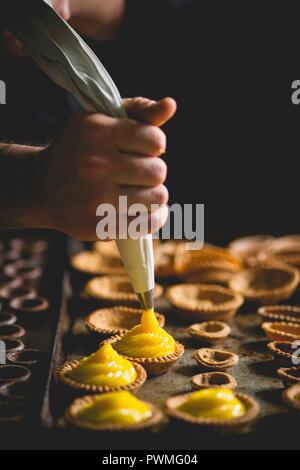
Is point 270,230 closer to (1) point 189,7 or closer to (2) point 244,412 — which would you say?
(1) point 189,7

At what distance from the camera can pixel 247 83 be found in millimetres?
3189

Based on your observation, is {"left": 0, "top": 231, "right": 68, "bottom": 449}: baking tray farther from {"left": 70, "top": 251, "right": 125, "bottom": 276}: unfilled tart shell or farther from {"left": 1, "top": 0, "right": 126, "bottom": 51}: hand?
{"left": 1, "top": 0, "right": 126, "bottom": 51}: hand

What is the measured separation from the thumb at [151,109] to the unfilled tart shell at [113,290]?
837mm

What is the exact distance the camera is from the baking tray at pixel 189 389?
4.34ft

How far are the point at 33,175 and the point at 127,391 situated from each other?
0.51 meters

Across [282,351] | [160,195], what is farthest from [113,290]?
[160,195]

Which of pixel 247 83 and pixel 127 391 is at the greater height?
pixel 247 83

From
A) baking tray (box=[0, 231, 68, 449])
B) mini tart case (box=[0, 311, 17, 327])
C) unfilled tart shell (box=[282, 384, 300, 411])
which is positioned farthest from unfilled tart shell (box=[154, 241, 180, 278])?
unfilled tart shell (box=[282, 384, 300, 411])

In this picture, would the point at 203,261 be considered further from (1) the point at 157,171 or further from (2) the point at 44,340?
(1) the point at 157,171

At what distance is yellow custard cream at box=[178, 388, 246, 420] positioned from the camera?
138cm

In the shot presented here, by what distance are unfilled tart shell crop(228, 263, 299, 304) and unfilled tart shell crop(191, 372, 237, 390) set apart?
2.18ft

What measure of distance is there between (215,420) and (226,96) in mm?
2135

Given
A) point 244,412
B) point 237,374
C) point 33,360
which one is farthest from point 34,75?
point 244,412

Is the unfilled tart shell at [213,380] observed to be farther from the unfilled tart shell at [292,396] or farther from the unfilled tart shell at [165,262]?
the unfilled tart shell at [165,262]
